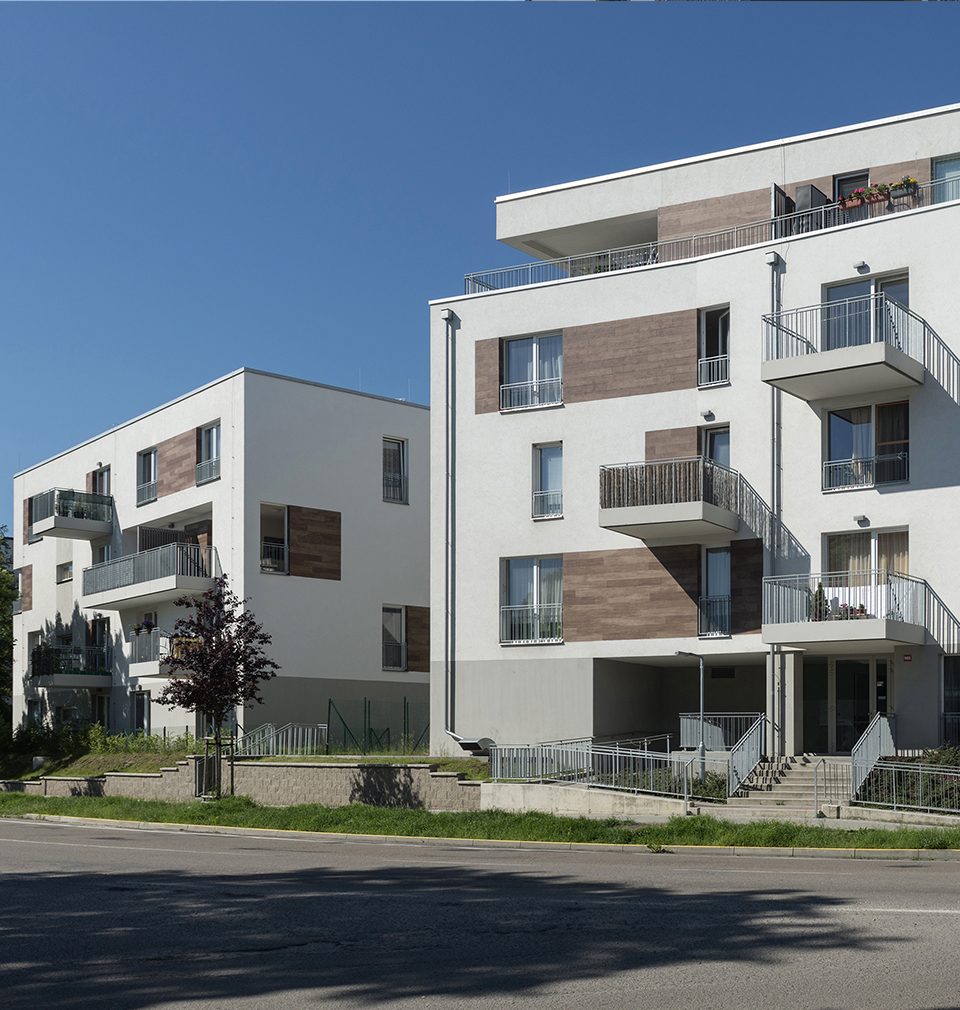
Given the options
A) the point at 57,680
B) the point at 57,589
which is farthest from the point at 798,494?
the point at 57,589

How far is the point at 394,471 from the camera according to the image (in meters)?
43.8

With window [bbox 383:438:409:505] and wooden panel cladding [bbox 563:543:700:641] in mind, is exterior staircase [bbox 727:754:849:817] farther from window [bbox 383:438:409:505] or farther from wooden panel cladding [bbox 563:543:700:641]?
window [bbox 383:438:409:505]

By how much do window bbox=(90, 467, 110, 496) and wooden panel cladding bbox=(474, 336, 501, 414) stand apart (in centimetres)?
1920

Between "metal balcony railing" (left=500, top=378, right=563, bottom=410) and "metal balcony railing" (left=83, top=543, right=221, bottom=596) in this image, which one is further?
"metal balcony railing" (left=83, top=543, right=221, bottom=596)

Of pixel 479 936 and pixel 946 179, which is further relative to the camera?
pixel 946 179

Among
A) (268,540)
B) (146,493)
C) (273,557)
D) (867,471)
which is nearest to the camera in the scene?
(867,471)

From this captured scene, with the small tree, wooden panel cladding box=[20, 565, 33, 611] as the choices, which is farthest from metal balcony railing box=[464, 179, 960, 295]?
wooden panel cladding box=[20, 565, 33, 611]

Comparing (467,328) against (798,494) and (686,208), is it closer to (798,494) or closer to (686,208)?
(686,208)

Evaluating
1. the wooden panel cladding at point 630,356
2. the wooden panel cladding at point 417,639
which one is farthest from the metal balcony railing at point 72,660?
the wooden panel cladding at point 630,356

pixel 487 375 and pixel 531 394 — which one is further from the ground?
pixel 487 375

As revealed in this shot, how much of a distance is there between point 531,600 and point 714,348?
7271mm

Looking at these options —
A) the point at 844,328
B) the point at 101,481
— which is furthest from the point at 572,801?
the point at 101,481

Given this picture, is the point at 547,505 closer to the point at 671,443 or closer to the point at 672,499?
the point at 671,443

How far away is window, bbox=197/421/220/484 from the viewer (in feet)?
136
